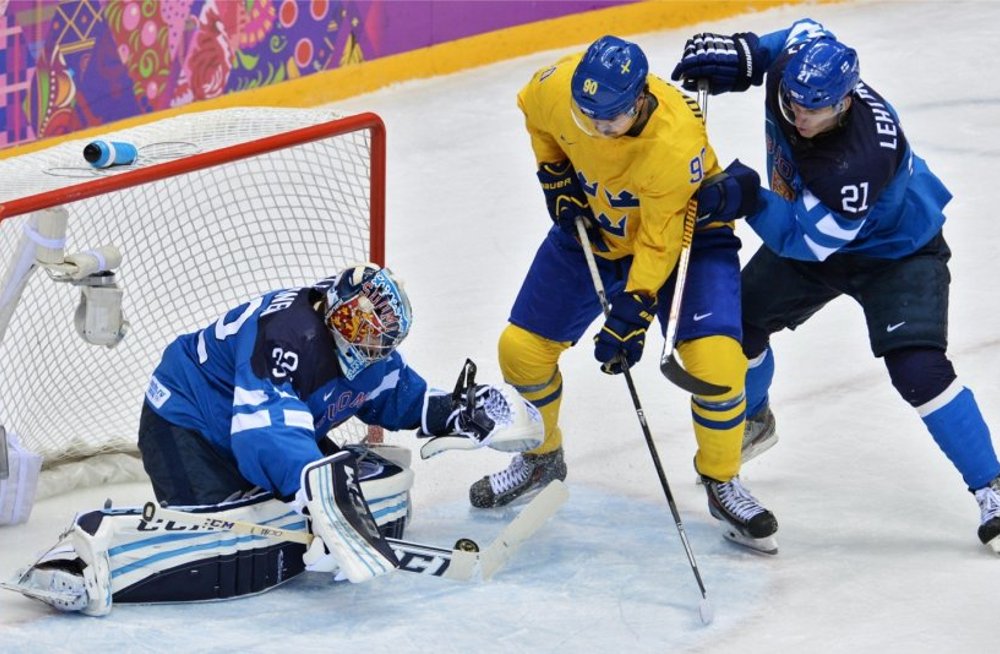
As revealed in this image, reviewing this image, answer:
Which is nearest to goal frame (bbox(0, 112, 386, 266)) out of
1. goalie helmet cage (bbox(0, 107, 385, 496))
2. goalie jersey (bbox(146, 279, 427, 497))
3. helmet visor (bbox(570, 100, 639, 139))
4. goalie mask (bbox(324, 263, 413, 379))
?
goalie helmet cage (bbox(0, 107, 385, 496))

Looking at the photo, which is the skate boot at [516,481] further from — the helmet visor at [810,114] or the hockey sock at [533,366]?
the helmet visor at [810,114]

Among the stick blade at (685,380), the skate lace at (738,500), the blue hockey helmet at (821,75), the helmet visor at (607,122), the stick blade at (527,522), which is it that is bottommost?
the skate lace at (738,500)

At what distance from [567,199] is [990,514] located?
1029 millimetres

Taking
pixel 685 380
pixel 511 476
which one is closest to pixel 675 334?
pixel 685 380

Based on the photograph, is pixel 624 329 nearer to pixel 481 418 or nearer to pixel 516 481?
pixel 481 418

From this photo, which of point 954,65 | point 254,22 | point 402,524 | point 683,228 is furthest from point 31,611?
point 954,65

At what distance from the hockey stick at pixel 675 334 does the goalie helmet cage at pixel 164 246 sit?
0.80 meters

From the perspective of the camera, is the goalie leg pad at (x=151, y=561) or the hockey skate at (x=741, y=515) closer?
the goalie leg pad at (x=151, y=561)

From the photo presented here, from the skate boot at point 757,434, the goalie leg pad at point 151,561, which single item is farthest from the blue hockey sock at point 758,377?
the goalie leg pad at point 151,561

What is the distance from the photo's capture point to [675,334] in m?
3.56

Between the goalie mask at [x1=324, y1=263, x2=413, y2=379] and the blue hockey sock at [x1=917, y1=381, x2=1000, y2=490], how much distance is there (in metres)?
1.04

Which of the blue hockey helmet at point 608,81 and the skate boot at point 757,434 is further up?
the blue hockey helmet at point 608,81

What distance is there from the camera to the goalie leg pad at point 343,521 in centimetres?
323

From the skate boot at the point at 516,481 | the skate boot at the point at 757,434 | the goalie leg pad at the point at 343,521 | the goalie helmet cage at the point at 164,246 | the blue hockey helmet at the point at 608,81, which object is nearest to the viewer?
the goalie leg pad at the point at 343,521
